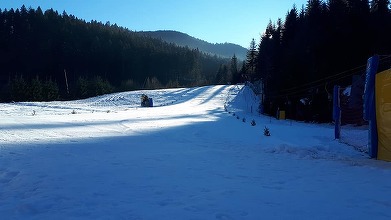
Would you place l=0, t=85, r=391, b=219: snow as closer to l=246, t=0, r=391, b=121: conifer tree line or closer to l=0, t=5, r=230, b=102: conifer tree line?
l=246, t=0, r=391, b=121: conifer tree line

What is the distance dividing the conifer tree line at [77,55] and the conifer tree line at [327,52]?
51.2 m

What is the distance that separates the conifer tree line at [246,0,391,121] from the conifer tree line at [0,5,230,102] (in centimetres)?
5115

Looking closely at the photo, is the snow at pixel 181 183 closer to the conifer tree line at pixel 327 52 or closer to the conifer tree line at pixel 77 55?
the conifer tree line at pixel 327 52

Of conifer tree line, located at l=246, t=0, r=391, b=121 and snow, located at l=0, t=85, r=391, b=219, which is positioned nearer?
snow, located at l=0, t=85, r=391, b=219

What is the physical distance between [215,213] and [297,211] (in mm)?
1105

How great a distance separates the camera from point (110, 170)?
6848 mm

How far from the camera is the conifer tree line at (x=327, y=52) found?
145 feet

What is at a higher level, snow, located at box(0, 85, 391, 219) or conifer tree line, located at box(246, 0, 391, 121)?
conifer tree line, located at box(246, 0, 391, 121)

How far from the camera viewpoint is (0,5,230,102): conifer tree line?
109750 mm

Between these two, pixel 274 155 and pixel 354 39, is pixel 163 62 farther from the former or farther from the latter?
pixel 274 155

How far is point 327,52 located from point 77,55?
91.5 m

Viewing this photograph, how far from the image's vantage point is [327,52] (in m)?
49.6

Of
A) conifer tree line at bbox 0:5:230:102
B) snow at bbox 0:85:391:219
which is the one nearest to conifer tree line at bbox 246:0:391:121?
snow at bbox 0:85:391:219

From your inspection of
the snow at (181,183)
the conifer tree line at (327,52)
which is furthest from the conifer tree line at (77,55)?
the snow at (181,183)
